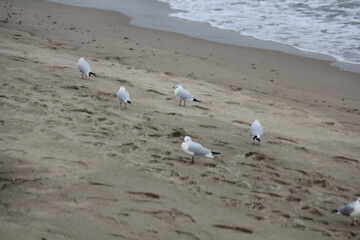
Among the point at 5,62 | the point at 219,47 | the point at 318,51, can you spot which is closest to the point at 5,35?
the point at 5,62

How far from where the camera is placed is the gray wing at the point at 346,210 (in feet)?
11.7

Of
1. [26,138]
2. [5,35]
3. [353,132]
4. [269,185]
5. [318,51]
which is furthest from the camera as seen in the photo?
[318,51]

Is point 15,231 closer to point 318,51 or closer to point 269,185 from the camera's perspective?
point 269,185

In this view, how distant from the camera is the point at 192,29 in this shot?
1289 centimetres

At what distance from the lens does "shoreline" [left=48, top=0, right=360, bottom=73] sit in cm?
1040

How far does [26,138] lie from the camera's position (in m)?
4.41

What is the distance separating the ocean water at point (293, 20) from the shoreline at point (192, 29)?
329 mm

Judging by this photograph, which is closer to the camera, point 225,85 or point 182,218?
point 182,218

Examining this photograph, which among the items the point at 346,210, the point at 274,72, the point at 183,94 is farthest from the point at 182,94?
the point at 274,72

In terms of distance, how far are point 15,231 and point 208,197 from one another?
5.39 feet

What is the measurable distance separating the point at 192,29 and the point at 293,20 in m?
3.79

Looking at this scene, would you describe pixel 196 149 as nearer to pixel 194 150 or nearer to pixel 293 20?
pixel 194 150

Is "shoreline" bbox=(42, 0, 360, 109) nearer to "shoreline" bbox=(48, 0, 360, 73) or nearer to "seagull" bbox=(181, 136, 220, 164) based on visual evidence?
"shoreline" bbox=(48, 0, 360, 73)

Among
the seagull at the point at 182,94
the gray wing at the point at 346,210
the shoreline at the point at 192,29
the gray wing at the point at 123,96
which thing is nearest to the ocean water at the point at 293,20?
the shoreline at the point at 192,29
